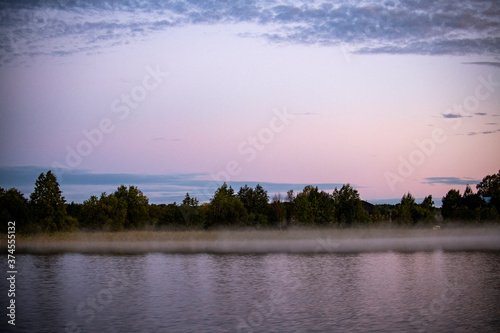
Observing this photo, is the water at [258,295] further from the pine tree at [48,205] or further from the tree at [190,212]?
the tree at [190,212]

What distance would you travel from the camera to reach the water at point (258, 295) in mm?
15180

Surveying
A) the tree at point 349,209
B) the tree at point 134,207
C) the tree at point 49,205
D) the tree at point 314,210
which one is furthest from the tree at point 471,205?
the tree at point 49,205

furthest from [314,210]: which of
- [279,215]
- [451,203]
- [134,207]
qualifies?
[451,203]

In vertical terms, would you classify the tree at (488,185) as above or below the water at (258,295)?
above

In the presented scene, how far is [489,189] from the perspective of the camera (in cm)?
9419

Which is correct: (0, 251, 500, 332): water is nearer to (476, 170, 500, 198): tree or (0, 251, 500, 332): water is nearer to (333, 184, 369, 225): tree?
(333, 184, 369, 225): tree

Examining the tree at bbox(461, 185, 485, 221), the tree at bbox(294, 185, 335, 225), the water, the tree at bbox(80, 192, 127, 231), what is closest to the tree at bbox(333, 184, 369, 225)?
the tree at bbox(294, 185, 335, 225)

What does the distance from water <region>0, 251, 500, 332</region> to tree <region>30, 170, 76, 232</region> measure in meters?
17.1

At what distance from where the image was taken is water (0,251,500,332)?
15180 millimetres

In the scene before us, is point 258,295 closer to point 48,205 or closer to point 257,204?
point 48,205

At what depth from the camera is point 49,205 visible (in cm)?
4956

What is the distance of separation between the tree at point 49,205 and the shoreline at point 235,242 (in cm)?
144

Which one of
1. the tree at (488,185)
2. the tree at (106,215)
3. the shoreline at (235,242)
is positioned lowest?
the shoreline at (235,242)

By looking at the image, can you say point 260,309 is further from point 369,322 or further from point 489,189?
point 489,189
